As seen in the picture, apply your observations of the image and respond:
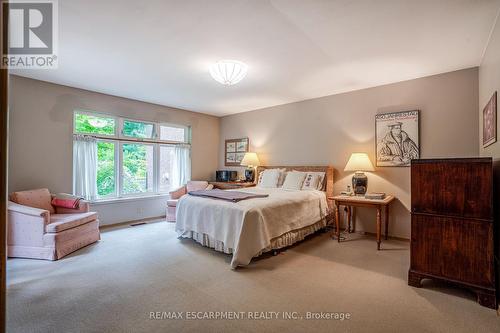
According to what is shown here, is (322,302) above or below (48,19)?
below

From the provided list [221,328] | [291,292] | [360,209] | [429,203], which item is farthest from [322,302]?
[360,209]

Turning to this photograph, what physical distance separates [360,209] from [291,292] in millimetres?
2574

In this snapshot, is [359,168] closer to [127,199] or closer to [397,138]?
[397,138]

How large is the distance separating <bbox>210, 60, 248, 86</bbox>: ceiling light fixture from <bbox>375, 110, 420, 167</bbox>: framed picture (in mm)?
2470

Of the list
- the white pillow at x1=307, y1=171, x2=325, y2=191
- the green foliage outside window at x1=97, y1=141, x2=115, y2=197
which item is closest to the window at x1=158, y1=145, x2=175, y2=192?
the green foliage outside window at x1=97, y1=141, x2=115, y2=197

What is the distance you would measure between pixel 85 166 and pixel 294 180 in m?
3.76

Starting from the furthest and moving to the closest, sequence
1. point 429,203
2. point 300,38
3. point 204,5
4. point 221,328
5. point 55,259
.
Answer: point 55,259 → point 300,38 → point 429,203 → point 204,5 → point 221,328

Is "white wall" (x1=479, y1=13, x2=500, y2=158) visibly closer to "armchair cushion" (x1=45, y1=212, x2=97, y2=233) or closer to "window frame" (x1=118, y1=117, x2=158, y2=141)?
"armchair cushion" (x1=45, y1=212, x2=97, y2=233)

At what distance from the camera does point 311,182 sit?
4.46 meters

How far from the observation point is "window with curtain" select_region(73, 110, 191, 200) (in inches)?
171

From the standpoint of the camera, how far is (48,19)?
89.4 inches

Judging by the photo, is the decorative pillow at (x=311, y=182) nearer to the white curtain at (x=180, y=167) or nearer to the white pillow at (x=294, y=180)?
the white pillow at (x=294, y=180)

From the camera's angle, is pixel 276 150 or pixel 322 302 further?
pixel 276 150

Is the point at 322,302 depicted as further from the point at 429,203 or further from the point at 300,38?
the point at 300,38
